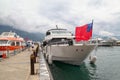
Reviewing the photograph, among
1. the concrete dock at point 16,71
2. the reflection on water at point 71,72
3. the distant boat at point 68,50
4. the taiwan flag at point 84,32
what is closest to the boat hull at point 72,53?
the distant boat at point 68,50

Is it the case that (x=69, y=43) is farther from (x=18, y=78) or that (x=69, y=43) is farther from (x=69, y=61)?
(x=18, y=78)

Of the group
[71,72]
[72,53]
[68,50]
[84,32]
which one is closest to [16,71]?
[71,72]

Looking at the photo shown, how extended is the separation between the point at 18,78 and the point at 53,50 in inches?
550

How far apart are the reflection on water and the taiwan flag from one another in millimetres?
3650

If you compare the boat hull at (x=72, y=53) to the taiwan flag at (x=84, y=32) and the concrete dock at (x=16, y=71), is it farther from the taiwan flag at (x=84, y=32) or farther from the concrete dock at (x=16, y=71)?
the concrete dock at (x=16, y=71)

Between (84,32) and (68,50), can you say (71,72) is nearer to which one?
(68,50)

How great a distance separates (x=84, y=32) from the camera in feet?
68.1

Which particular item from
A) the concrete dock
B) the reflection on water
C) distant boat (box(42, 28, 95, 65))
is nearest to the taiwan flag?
distant boat (box(42, 28, 95, 65))

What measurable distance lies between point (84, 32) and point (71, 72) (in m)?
4.43

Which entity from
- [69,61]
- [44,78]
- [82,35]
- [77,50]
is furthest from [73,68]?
[44,78]

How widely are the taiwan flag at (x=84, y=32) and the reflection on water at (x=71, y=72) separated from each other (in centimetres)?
365

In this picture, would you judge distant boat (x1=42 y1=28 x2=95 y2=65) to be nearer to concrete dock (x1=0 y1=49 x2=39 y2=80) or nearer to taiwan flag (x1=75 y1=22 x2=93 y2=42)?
taiwan flag (x1=75 y1=22 x2=93 y2=42)

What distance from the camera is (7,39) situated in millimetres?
35594

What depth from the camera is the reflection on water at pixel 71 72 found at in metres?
18.8
